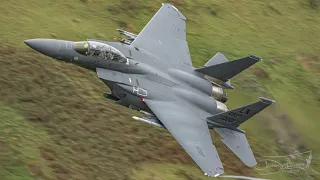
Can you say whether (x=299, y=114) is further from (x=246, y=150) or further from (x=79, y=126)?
(x=79, y=126)

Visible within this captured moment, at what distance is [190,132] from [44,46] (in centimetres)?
759

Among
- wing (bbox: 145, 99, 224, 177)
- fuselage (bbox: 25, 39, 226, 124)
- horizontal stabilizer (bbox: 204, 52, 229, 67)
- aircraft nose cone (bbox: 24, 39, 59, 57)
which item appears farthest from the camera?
horizontal stabilizer (bbox: 204, 52, 229, 67)

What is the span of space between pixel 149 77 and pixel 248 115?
502 centimetres

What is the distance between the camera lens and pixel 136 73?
2345 centimetres

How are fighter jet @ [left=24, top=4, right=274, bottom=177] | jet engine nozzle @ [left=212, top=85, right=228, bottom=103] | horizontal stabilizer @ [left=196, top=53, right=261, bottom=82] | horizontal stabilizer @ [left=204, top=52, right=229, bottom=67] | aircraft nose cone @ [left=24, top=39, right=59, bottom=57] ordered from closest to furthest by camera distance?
1. aircraft nose cone @ [left=24, top=39, right=59, bottom=57]
2. fighter jet @ [left=24, top=4, right=274, bottom=177]
3. horizontal stabilizer @ [left=196, top=53, right=261, bottom=82]
4. jet engine nozzle @ [left=212, top=85, right=228, bottom=103]
5. horizontal stabilizer @ [left=204, top=52, right=229, bottom=67]

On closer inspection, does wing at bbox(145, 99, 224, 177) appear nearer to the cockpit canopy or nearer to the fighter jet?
the fighter jet

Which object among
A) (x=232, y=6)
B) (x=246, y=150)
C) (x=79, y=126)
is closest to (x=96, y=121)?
(x=79, y=126)

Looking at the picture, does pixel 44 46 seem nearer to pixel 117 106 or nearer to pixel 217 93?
pixel 117 106

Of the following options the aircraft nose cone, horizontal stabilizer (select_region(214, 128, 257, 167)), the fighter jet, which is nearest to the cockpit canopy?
the fighter jet

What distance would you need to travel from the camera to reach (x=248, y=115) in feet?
75.9

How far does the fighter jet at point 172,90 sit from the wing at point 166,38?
0.09 m

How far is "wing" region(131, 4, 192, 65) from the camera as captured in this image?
25.9m

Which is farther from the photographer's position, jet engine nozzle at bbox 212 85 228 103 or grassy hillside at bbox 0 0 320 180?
jet engine nozzle at bbox 212 85 228 103

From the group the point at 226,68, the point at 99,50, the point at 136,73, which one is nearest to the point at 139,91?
the point at 136,73
